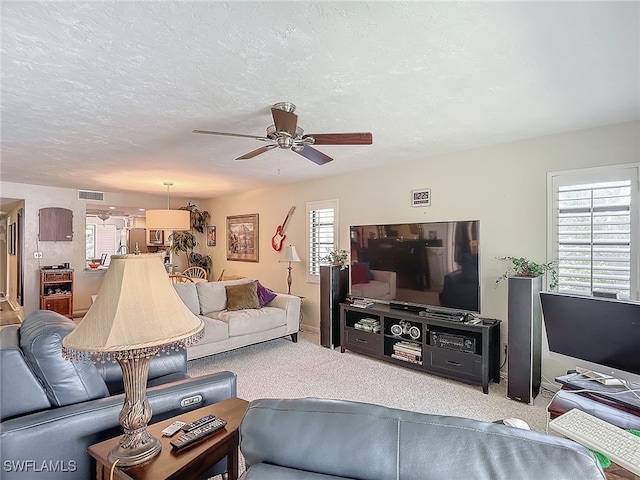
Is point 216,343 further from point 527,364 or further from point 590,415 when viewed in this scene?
point 590,415

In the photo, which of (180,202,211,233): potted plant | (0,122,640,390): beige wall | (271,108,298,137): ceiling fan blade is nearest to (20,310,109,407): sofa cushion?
(271,108,298,137): ceiling fan blade

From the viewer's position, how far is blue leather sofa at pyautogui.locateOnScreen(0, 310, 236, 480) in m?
1.38

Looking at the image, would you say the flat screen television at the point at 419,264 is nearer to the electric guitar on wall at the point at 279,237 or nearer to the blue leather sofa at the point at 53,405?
the electric guitar on wall at the point at 279,237

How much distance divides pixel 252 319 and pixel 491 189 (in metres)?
3.08

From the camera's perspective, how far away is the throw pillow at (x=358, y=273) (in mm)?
4484

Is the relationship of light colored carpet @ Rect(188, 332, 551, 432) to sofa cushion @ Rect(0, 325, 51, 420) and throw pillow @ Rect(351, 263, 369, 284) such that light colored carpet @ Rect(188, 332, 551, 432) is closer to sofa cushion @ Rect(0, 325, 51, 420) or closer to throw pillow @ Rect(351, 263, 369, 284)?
throw pillow @ Rect(351, 263, 369, 284)

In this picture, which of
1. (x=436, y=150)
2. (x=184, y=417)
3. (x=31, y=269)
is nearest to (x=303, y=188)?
(x=436, y=150)

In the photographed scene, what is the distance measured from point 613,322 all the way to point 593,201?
1875 millimetres

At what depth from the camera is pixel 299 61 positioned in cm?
197

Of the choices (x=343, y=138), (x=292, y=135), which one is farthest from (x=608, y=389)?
(x=292, y=135)

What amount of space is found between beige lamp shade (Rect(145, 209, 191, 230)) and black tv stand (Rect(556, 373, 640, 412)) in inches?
205

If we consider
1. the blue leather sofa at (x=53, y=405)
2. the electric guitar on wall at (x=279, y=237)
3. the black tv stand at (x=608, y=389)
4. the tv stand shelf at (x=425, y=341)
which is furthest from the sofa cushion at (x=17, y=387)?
the electric guitar on wall at (x=279, y=237)

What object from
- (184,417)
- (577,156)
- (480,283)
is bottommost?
(184,417)

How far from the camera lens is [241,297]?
4.74 meters
